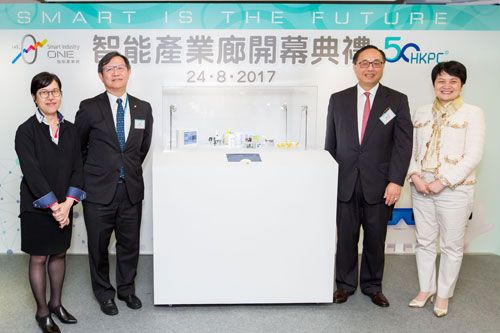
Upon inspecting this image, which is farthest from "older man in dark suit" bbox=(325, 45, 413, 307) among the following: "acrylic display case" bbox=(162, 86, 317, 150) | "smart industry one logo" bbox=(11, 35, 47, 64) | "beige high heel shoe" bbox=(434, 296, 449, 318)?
"smart industry one logo" bbox=(11, 35, 47, 64)

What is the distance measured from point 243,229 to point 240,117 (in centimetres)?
136

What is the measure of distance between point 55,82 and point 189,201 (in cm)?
101

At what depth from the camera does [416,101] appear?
419cm

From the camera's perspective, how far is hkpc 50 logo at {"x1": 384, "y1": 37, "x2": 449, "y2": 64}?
4.12m

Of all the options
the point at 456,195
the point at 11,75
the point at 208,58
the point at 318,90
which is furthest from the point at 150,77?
the point at 456,195

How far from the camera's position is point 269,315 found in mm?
3139

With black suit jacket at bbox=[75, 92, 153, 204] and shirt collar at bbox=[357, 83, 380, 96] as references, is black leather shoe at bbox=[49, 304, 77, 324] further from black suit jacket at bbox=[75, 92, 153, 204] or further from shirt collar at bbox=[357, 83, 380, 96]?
shirt collar at bbox=[357, 83, 380, 96]

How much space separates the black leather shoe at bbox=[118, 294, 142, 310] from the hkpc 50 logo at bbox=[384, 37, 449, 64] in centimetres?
267

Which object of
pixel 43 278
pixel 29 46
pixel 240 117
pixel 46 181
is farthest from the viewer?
pixel 240 117

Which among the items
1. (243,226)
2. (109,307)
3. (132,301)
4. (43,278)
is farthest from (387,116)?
(43,278)

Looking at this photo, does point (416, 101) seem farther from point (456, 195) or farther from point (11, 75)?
point (11, 75)

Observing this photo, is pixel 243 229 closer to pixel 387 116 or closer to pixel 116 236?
pixel 116 236

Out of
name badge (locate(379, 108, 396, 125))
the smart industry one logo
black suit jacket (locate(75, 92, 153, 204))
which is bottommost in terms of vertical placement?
black suit jacket (locate(75, 92, 153, 204))

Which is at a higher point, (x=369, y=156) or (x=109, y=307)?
(x=369, y=156)
